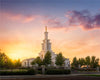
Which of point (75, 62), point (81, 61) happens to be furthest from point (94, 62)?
point (75, 62)

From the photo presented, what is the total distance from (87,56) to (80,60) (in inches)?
403

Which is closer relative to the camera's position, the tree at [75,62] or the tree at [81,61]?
the tree at [81,61]

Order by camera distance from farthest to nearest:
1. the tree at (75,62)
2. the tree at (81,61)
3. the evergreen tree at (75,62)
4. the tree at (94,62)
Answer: the tree at (75,62) → the evergreen tree at (75,62) → the tree at (81,61) → the tree at (94,62)

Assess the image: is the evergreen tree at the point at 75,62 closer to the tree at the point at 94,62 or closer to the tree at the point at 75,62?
the tree at the point at 75,62

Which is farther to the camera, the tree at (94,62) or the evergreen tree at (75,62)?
the evergreen tree at (75,62)

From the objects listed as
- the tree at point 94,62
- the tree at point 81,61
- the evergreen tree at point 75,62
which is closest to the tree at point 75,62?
the evergreen tree at point 75,62

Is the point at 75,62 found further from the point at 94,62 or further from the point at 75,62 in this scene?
the point at 94,62

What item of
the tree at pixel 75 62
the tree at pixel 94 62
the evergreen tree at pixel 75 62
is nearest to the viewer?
the tree at pixel 94 62

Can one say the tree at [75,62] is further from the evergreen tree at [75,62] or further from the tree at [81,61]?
the tree at [81,61]

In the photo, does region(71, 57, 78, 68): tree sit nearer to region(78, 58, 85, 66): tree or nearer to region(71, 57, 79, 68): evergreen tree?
region(71, 57, 79, 68): evergreen tree

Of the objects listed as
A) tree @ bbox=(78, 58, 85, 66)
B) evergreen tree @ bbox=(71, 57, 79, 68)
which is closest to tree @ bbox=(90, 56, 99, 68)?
tree @ bbox=(78, 58, 85, 66)

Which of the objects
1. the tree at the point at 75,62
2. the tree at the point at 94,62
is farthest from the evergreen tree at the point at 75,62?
the tree at the point at 94,62

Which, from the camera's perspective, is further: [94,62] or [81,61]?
[81,61]

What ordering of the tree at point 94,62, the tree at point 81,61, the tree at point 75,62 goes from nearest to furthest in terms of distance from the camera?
1. the tree at point 94,62
2. the tree at point 81,61
3. the tree at point 75,62
